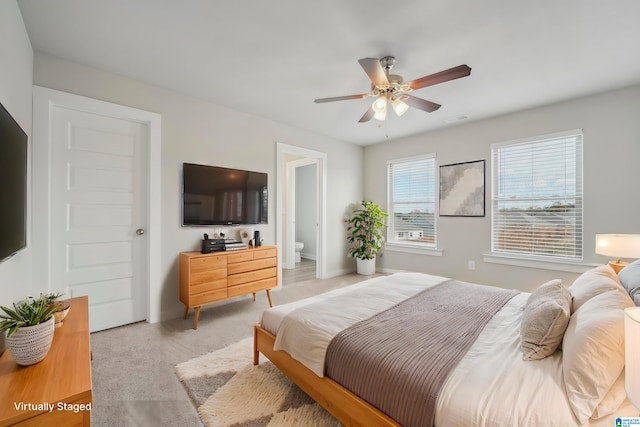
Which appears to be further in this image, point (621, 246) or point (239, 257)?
point (239, 257)

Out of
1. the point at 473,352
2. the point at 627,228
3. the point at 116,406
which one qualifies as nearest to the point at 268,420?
the point at 116,406

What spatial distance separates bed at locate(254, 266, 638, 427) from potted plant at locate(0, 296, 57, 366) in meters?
1.11

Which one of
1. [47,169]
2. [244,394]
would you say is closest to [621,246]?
[244,394]

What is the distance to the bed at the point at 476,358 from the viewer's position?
0.97m

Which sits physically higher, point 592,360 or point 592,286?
point 592,286

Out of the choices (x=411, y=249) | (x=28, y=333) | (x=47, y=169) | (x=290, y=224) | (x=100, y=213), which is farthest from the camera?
(x=290, y=224)

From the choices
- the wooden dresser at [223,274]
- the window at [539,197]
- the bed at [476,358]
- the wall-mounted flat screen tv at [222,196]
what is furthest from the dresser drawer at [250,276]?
the window at [539,197]

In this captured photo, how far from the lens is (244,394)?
1.74 meters

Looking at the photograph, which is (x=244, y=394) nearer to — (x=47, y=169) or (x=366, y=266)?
(x=47, y=169)

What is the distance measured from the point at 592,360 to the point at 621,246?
5.96ft

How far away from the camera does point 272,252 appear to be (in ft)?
11.3

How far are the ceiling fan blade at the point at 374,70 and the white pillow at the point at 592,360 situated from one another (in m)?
1.81

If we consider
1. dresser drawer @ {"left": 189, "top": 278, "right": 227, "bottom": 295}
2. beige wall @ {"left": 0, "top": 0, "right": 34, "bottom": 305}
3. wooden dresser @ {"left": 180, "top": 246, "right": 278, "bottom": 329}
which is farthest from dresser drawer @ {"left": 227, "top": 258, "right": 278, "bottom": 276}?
beige wall @ {"left": 0, "top": 0, "right": 34, "bottom": 305}

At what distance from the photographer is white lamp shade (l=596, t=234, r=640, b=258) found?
208 cm
